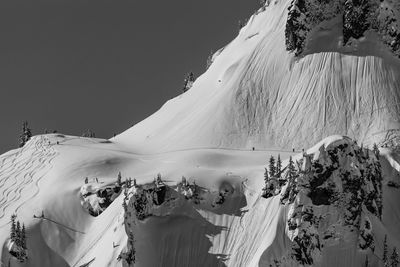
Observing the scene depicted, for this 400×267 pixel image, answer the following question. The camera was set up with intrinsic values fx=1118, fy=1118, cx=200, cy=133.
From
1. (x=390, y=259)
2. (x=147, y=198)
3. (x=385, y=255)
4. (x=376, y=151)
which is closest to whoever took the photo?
(x=390, y=259)

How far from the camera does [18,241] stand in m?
176

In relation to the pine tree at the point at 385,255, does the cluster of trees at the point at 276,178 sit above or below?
above

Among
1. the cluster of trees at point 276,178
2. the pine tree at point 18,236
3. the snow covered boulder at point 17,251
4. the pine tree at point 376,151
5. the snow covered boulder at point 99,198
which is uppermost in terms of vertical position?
the pine tree at point 376,151

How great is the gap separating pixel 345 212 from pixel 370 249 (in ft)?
22.5

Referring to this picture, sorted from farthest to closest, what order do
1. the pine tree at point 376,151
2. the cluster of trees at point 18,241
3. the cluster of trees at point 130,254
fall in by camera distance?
1. the pine tree at point 376,151
2. the cluster of trees at point 18,241
3. the cluster of trees at point 130,254

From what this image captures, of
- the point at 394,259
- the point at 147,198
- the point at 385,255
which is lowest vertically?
the point at 394,259

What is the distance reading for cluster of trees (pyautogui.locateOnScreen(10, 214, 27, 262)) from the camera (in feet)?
574

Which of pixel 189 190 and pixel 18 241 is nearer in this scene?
pixel 18 241

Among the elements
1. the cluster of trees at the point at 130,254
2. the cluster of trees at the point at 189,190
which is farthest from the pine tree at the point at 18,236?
the cluster of trees at the point at 189,190

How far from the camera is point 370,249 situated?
171750 mm

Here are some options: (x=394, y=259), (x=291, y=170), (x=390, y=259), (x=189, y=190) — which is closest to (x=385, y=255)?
(x=390, y=259)

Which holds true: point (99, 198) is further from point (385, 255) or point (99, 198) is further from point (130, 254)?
point (385, 255)

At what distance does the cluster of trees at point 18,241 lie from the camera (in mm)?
174875

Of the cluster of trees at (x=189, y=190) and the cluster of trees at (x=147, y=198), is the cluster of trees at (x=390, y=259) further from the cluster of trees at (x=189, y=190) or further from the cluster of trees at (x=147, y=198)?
the cluster of trees at (x=147, y=198)
